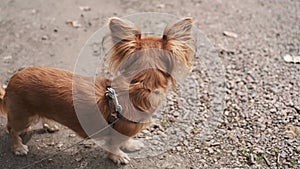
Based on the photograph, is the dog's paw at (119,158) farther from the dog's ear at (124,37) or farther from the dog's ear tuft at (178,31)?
the dog's ear tuft at (178,31)

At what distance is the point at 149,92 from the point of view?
3.24m

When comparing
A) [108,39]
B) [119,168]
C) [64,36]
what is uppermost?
[108,39]

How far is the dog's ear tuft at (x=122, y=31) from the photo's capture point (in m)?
3.11

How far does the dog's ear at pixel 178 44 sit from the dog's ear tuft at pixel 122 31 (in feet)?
0.73

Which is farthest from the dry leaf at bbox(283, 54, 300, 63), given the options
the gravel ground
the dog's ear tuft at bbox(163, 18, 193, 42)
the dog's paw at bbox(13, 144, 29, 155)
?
the dog's paw at bbox(13, 144, 29, 155)

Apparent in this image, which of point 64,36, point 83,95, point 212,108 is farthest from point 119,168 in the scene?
point 64,36

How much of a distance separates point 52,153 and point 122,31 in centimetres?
152

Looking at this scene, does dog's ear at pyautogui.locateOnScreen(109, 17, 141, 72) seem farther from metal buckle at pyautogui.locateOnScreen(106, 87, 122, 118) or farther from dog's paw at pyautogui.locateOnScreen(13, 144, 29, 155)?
dog's paw at pyautogui.locateOnScreen(13, 144, 29, 155)

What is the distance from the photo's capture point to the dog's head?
10.3ft

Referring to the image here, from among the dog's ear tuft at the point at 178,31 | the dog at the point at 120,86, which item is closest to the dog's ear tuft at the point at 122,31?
the dog at the point at 120,86

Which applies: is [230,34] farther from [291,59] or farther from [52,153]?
[52,153]

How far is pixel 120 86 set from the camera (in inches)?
129

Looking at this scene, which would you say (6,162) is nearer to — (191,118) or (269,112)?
(191,118)

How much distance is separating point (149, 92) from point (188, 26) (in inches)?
22.4
